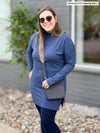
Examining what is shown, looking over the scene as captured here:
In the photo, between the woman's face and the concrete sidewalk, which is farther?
the concrete sidewalk

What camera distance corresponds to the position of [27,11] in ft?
15.6

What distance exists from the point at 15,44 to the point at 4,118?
1524 millimetres

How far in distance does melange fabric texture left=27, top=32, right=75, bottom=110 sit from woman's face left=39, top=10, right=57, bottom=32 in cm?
8

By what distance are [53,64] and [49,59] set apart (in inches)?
2.8

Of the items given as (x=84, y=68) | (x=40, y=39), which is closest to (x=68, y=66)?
(x=40, y=39)

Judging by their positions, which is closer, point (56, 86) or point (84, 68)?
point (56, 86)

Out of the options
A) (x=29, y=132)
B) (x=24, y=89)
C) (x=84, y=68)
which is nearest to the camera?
(x=29, y=132)

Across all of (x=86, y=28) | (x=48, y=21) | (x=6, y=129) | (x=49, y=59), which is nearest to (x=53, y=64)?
(x=49, y=59)

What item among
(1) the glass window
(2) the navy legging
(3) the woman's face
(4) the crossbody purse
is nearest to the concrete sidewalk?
(2) the navy legging

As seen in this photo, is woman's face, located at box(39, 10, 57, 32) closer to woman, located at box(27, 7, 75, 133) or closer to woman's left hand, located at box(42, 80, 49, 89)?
woman, located at box(27, 7, 75, 133)

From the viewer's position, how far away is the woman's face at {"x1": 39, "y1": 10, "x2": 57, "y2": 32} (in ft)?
7.85

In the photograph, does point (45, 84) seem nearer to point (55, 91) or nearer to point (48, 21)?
point (55, 91)

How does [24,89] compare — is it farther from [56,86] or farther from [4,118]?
[56,86]

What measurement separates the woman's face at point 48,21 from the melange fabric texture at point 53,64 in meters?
0.08
